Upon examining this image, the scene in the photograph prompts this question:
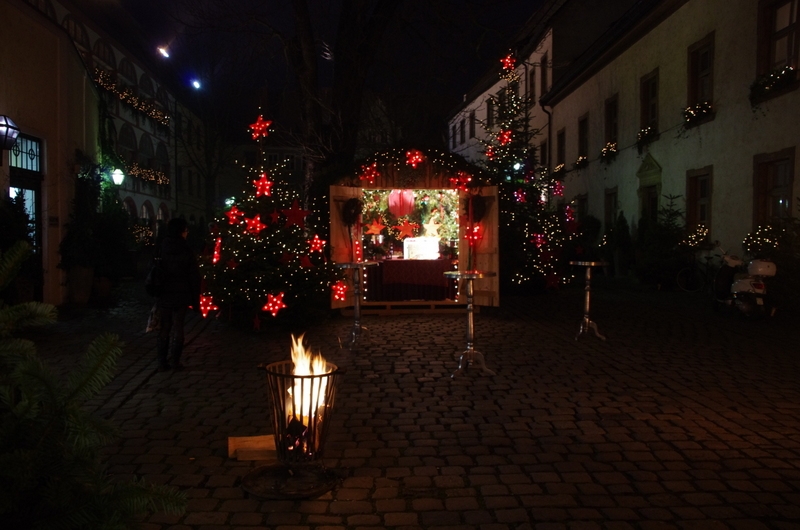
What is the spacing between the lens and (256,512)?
414 cm

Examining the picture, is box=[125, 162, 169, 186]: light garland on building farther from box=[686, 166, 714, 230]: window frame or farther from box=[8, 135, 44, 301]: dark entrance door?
box=[686, 166, 714, 230]: window frame

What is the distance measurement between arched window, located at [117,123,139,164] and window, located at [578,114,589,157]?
54.6 feet

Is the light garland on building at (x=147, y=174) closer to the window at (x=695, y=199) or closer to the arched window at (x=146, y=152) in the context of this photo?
the arched window at (x=146, y=152)

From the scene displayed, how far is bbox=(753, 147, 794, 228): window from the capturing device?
14.1 m

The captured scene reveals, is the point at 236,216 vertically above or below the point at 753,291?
above

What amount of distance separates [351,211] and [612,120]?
13.6 meters

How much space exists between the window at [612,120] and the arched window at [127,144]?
16.9 meters

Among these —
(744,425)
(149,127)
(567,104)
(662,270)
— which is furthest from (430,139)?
(744,425)

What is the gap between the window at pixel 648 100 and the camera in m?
20.3

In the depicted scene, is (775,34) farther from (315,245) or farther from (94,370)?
(94,370)

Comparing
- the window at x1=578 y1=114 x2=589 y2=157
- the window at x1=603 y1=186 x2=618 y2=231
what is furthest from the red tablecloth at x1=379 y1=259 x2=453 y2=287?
the window at x1=578 y1=114 x2=589 y2=157

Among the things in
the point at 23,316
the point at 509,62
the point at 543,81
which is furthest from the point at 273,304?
the point at 543,81

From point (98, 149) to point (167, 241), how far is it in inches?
424

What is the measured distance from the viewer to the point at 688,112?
1744cm
